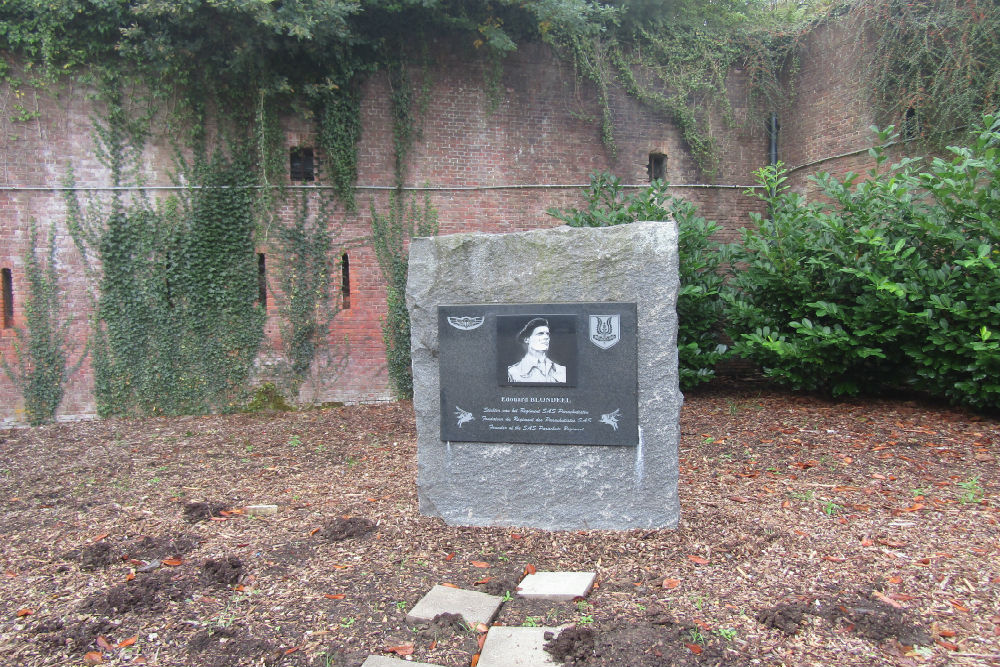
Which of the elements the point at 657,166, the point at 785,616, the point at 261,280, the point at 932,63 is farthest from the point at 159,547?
the point at 932,63

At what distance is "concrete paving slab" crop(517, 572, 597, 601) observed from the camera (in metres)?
3.05

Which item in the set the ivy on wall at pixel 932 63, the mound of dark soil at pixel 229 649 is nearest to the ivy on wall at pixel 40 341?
the mound of dark soil at pixel 229 649

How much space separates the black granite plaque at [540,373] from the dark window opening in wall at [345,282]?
6264mm

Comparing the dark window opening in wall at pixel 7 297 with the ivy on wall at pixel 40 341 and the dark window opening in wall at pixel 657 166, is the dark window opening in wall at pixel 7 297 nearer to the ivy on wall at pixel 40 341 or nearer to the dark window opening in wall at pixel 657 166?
the ivy on wall at pixel 40 341

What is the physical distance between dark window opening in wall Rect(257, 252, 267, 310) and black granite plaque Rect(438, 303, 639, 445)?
6.55 meters

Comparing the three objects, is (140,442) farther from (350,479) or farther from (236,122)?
(236,122)

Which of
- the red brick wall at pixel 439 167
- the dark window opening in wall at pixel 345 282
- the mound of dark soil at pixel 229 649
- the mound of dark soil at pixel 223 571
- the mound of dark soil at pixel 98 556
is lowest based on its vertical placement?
the mound of dark soil at pixel 229 649

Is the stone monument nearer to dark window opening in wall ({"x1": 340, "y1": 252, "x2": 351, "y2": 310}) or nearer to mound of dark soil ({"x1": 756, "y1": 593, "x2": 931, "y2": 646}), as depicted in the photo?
mound of dark soil ({"x1": 756, "y1": 593, "x2": 931, "y2": 646})

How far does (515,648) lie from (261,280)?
27.0ft

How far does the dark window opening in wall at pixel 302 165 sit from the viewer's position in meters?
9.81

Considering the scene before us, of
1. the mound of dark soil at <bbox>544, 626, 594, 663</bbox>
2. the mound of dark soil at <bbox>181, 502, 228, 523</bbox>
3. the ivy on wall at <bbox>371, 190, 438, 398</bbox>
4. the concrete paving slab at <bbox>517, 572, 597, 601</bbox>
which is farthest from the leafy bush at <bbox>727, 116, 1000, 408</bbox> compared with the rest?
the mound of dark soil at <bbox>181, 502, 228, 523</bbox>

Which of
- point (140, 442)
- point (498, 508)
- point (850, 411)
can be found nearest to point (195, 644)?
point (498, 508)

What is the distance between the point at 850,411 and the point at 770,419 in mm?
836

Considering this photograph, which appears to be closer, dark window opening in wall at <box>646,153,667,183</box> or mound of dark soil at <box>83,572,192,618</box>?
mound of dark soil at <box>83,572,192,618</box>
